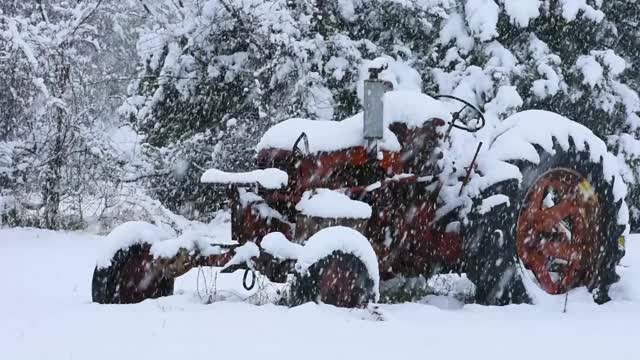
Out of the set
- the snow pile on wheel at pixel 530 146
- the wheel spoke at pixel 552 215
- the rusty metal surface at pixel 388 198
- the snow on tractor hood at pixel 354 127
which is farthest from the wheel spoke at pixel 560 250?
the snow on tractor hood at pixel 354 127

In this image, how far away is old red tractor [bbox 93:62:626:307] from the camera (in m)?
4.73

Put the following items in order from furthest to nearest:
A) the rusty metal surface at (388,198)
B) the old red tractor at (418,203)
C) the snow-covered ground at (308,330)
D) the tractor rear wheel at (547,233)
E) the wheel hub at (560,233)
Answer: the wheel hub at (560,233) < the tractor rear wheel at (547,233) < the rusty metal surface at (388,198) < the old red tractor at (418,203) < the snow-covered ground at (308,330)

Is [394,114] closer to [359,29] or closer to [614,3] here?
[359,29]

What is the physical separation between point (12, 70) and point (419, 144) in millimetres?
7414

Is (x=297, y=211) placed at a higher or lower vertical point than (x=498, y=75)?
lower

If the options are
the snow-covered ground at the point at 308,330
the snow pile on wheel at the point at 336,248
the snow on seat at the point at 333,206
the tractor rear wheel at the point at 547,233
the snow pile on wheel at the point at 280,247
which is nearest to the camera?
the snow-covered ground at the point at 308,330

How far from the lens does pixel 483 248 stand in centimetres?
501

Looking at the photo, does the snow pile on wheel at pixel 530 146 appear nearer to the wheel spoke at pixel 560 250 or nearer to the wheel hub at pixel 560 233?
the wheel hub at pixel 560 233

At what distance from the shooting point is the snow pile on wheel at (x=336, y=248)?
421cm

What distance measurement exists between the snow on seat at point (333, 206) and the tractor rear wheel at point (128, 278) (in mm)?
1037

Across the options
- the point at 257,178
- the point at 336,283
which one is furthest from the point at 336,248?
the point at 257,178

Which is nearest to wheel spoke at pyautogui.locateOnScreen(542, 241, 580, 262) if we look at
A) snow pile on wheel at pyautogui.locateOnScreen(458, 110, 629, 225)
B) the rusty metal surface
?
snow pile on wheel at pyautogui.locateOnScreen(458, 110, 629, 225)

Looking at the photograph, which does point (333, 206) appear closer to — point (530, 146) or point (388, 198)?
point (388, 198)

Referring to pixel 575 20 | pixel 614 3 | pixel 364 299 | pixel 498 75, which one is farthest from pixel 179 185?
pixel 364 299
